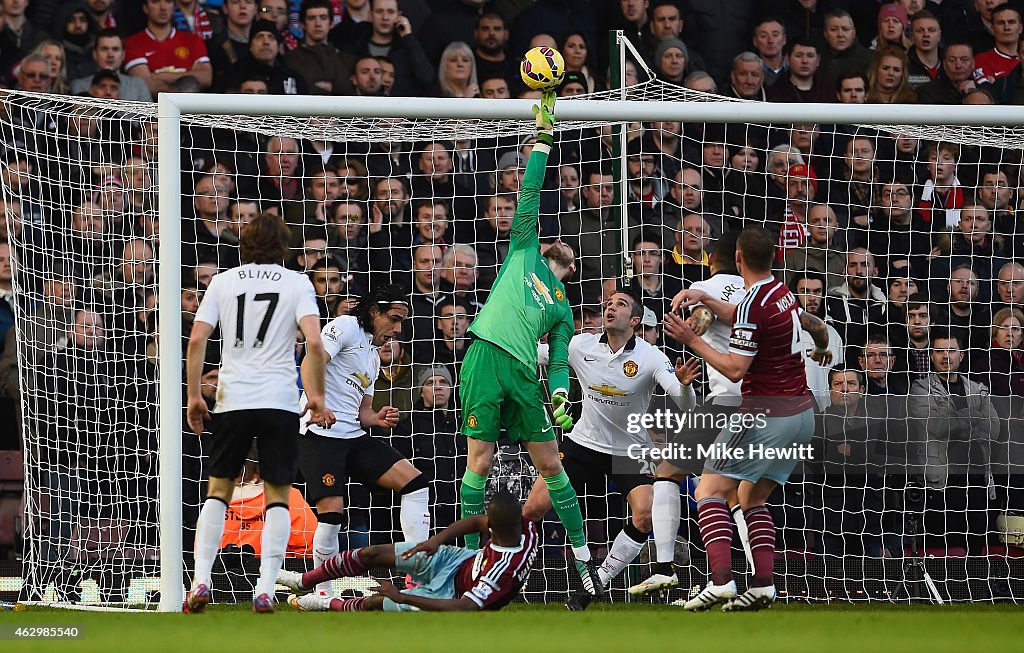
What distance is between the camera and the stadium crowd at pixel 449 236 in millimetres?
9852

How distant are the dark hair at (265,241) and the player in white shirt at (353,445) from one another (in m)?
1.56

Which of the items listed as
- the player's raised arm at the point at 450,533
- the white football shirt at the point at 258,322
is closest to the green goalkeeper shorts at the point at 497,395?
the player's raised arm at the point at 450,533

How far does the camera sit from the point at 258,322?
24.3 ft

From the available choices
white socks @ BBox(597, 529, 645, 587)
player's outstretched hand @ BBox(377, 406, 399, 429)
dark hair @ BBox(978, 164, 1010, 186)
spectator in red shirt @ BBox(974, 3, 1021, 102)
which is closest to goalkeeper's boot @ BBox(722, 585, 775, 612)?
white socks @ BBox(597, 529, 645, 587)

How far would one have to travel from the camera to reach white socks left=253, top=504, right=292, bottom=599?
7340 millimetres

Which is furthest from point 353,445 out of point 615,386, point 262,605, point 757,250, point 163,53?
point 163,53

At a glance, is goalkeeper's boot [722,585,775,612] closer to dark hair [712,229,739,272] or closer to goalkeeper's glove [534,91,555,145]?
dark hair [712,229,739,272]

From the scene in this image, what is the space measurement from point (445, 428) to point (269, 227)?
10.6 feet

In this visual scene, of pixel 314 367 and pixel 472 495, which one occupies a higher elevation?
pixel 314 367

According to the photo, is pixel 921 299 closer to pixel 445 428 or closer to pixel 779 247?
pixel 779 247

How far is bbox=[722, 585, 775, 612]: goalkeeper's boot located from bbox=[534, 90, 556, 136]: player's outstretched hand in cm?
277

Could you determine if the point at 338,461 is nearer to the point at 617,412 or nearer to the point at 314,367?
the point at 314,367

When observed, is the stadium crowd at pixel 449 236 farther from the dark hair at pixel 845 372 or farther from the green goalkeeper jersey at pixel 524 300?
the green goalkeeper jersey at pixel 524 300

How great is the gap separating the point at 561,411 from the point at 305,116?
233cm
